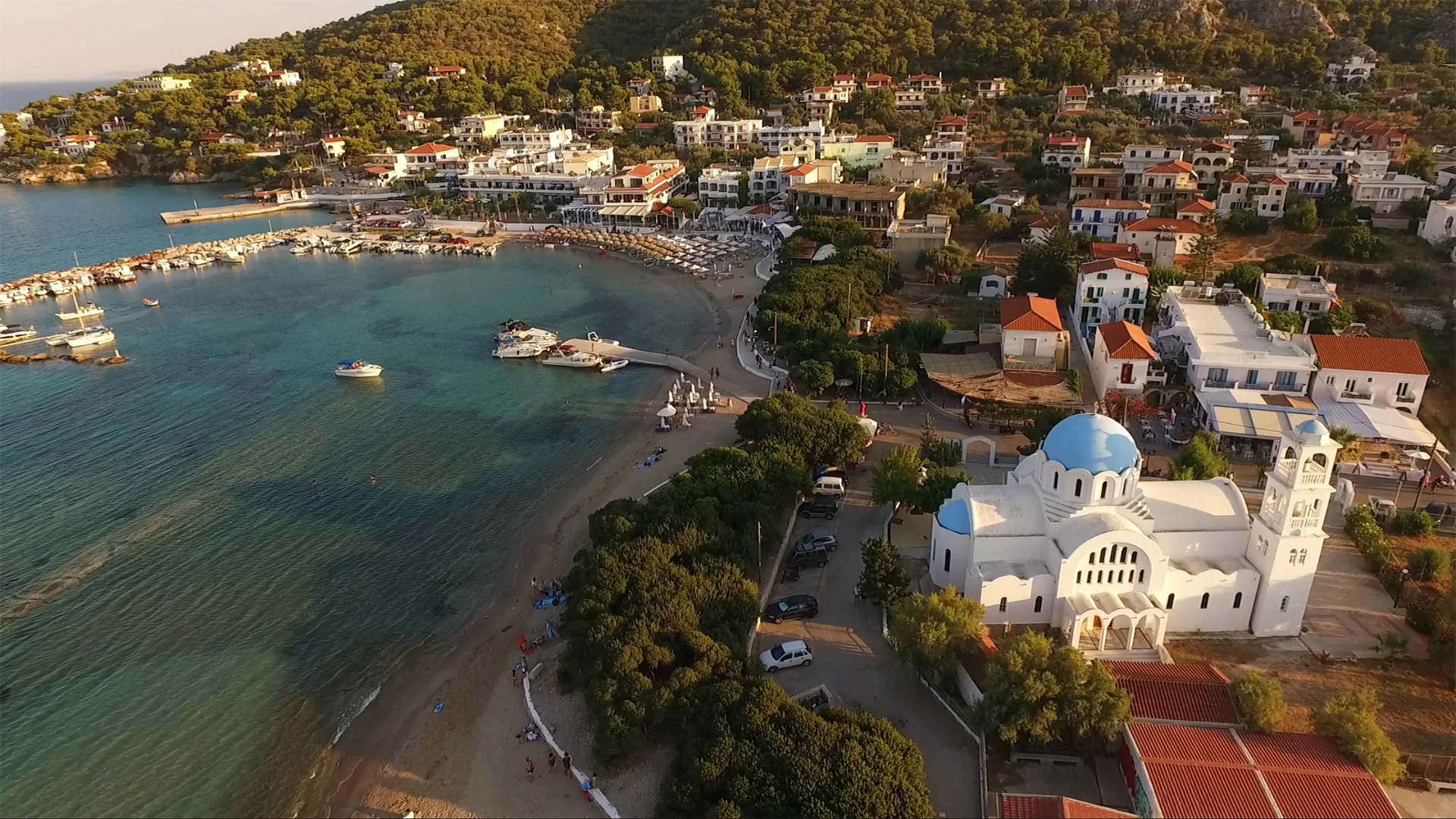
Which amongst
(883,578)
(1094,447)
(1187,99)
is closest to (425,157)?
(1187,99)

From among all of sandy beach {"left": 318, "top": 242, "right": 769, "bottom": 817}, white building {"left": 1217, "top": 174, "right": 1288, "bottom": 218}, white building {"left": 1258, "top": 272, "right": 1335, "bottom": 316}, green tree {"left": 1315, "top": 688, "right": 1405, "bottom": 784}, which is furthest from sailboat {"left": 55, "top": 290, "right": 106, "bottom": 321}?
white building {"left": 1217, "top": 174, "right": 1288, "bottom": 218}

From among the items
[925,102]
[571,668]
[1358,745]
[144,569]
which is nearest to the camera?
[1358,745]

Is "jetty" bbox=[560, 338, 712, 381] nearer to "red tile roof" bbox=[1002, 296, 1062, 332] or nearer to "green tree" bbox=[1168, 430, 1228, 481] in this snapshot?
"red tile roof" bbox=[1002, 296, 1062, 332]

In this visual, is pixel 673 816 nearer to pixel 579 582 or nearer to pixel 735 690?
pixel 735 690

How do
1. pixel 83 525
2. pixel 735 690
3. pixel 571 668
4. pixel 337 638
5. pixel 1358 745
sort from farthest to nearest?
pixel 83 525
pixel 337 638
pixel 571 668
pixel 735 690
pixel 1358 745

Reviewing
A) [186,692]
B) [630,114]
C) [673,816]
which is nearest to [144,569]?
[186,692]
